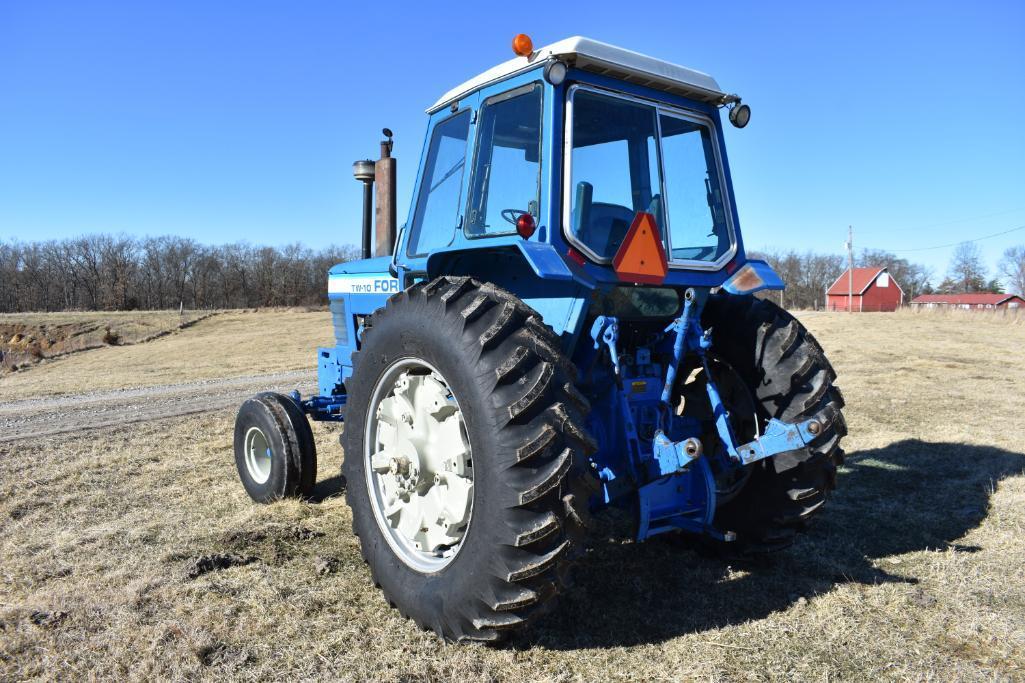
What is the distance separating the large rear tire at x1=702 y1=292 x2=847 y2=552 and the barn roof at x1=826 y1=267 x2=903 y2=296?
64.0 meters

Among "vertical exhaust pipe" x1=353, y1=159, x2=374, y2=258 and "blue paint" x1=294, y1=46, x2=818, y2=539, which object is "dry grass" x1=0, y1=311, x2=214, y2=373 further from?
"blue paint" x1=294, y1=46, x2=818, y2=539

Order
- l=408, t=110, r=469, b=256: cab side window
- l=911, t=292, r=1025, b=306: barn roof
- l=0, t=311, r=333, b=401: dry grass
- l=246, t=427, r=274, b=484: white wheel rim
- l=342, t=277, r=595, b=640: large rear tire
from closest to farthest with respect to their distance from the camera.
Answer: l=342, t=277, r=595, b=640: large rear tire → l=408, t=110, r=469, b=256: cab side window → l=246, t=427, r=274, b=484: white wheel rim → l=0, t=311, r=333, b=401: dry grass → l=911, t=292, r=1025, b=306: barn roof

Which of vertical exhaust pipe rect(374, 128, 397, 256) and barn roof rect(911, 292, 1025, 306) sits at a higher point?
vertical exhaust pipe rect(374, 128, 397, 256)

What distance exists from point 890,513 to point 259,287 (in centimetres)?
6700

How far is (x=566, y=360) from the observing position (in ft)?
9.37

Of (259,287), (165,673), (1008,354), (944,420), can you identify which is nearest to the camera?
(165,673)

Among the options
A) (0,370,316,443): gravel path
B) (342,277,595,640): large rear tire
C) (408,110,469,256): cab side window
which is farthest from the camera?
(0,370,316,443): gravel path

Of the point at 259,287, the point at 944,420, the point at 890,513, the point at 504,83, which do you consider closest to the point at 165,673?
the point at 504,83

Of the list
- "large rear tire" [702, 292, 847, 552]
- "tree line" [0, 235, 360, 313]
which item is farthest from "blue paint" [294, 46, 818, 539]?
"tree line" [0, 235, 360, 313]

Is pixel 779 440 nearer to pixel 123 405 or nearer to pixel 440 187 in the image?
pixel 440 187

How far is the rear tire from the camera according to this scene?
16.9 feet

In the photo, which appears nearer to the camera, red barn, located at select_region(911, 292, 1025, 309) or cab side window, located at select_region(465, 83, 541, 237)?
cab side window, located at select_region(465, 83, 541, 237)

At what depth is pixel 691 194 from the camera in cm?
399

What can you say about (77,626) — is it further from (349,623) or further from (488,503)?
(488,503)
